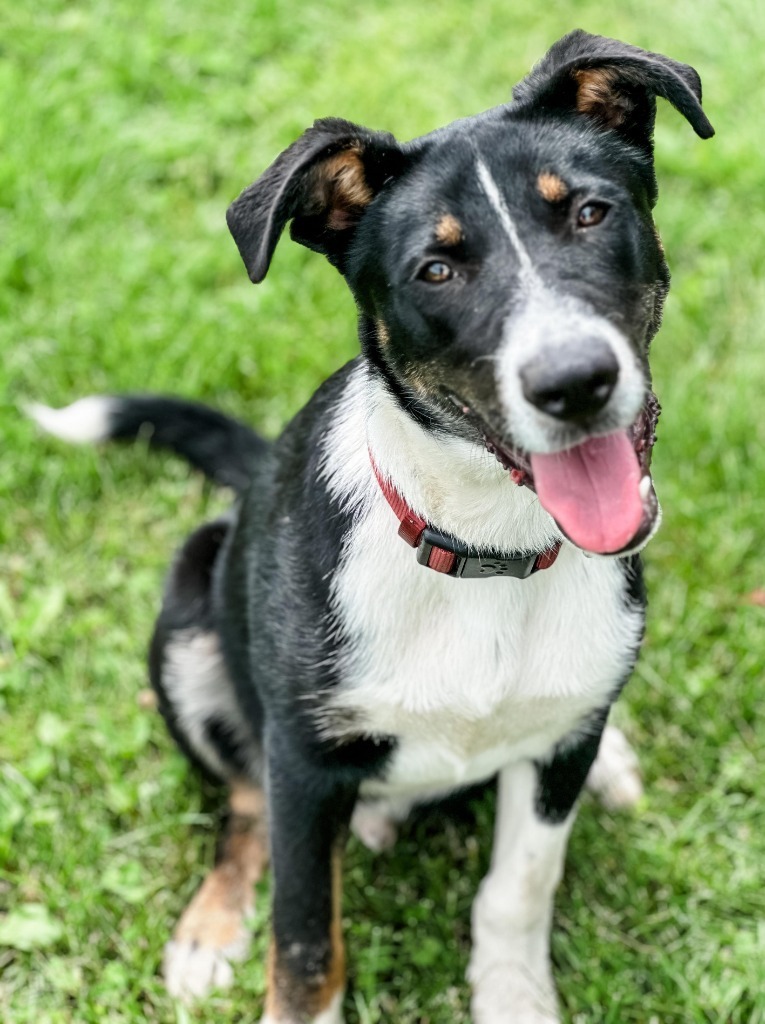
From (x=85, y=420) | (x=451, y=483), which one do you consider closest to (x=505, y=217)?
(x=451, y=483)

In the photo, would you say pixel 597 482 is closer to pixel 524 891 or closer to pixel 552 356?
pixel 552 356

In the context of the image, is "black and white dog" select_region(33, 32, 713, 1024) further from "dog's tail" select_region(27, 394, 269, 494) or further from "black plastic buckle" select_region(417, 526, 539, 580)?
"dog's tail" select_region(27, 394, 269, 494)

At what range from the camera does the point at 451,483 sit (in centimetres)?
243

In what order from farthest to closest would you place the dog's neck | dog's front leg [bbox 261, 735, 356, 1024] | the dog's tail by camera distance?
the dog's tail < dog's front leg [bbox 261, 735, 356, 1024] < the dog's neck

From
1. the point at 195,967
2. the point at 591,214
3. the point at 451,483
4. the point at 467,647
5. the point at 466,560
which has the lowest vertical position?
the point at 195,967

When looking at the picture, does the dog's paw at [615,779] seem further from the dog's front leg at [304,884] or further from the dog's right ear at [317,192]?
the dog's right ear at [317,192]

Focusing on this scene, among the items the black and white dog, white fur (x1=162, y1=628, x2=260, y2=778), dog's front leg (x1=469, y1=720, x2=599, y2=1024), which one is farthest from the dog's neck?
white fur (x1=162, y1=628, x2=260, y2=778)

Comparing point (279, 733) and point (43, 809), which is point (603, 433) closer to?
point (279, 733)

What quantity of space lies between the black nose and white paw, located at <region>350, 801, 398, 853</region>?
1559mm

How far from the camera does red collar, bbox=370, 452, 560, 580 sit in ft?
8.07

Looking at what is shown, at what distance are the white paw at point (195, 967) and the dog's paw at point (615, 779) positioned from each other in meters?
1.06

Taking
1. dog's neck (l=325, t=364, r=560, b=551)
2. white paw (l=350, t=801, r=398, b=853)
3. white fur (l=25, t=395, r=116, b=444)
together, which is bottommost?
white paw (l=350, t=801, r=398, b=853)

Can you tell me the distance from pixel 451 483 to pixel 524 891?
1061mm

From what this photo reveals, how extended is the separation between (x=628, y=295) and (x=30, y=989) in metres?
2.15
